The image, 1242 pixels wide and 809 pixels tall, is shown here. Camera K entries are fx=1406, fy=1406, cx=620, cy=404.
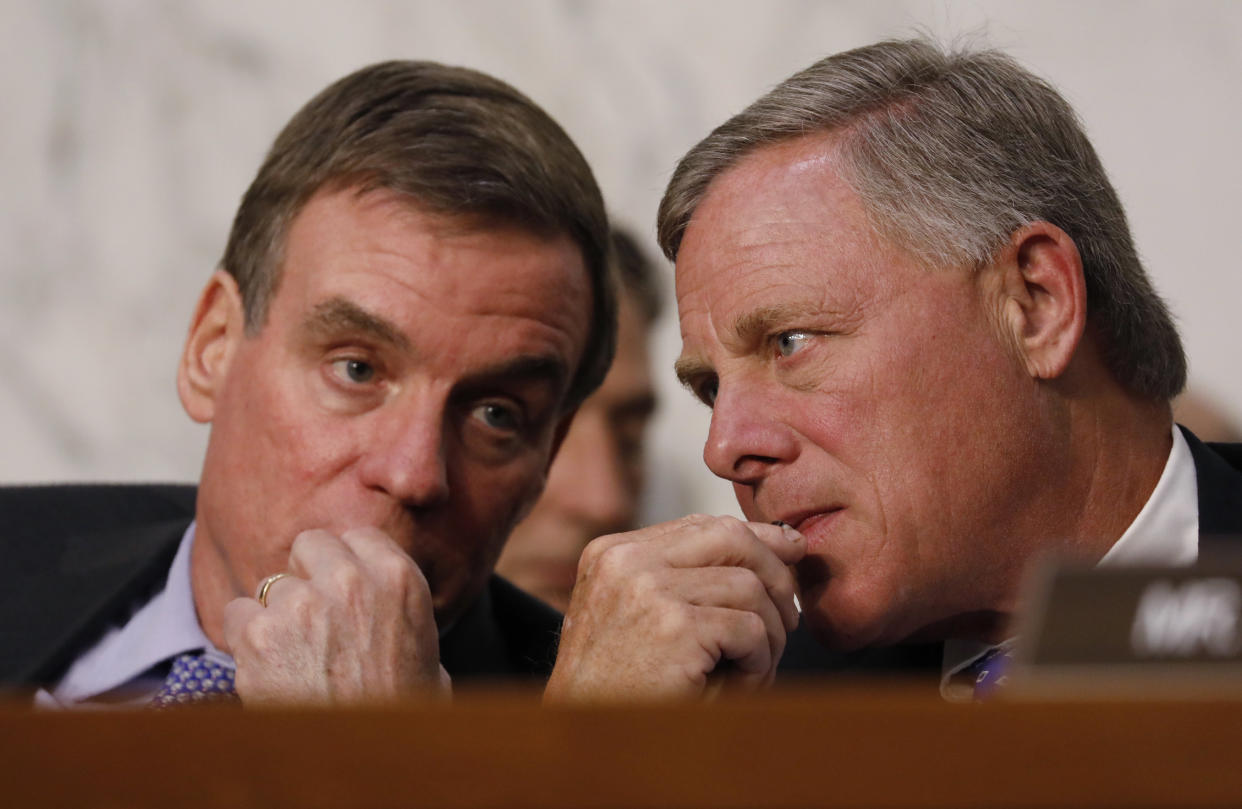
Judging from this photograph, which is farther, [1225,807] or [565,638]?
[565,638]

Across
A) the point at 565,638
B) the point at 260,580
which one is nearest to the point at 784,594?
the point at 565,638

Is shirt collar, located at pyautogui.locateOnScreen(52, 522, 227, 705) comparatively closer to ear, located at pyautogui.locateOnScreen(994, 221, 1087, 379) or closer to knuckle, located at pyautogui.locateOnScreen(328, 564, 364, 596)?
knuckle, located at pyautogui.locateOnScreen(328, 564, 364, 596)

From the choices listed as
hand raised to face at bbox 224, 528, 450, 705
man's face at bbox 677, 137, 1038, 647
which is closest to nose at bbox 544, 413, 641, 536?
hand raised to face at bbox 224, 528, 450, 705

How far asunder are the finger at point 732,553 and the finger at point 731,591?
0.04 ft

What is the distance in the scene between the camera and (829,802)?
0.66 metres

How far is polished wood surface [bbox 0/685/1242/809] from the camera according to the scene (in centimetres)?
65

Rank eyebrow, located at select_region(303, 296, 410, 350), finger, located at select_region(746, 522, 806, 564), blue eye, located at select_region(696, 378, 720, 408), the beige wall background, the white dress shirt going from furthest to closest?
the beige wall background
the white dress shirt
eyebrow, located at select_region(303, 296, 410, 350)
blue eye, located at select_region(696, 378, 720, 408)
finger, located at select_region(746, 522, 806, 564)

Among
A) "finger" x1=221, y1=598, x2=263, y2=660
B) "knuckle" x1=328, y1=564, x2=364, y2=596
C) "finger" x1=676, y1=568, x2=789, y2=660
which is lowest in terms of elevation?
"finger" x1=221, y1=598, x2=263, y2=660

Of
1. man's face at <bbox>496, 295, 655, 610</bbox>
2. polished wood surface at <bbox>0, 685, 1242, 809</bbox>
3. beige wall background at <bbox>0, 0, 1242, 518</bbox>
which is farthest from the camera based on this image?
beige wall background at <bbox>0, 0, 1242, 518</bbox>

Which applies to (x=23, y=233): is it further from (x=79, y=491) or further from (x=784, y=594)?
(x=784, y=594)

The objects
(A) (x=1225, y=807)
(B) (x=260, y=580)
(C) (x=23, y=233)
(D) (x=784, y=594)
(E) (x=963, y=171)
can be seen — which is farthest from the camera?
(C) (x=23, y=233)

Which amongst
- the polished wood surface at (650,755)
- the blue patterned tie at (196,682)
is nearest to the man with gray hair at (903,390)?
the blue patterned tie at (196,682)

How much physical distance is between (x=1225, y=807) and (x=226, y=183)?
3396mm

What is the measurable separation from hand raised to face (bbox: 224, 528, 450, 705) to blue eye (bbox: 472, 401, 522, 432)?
0.30 metres
